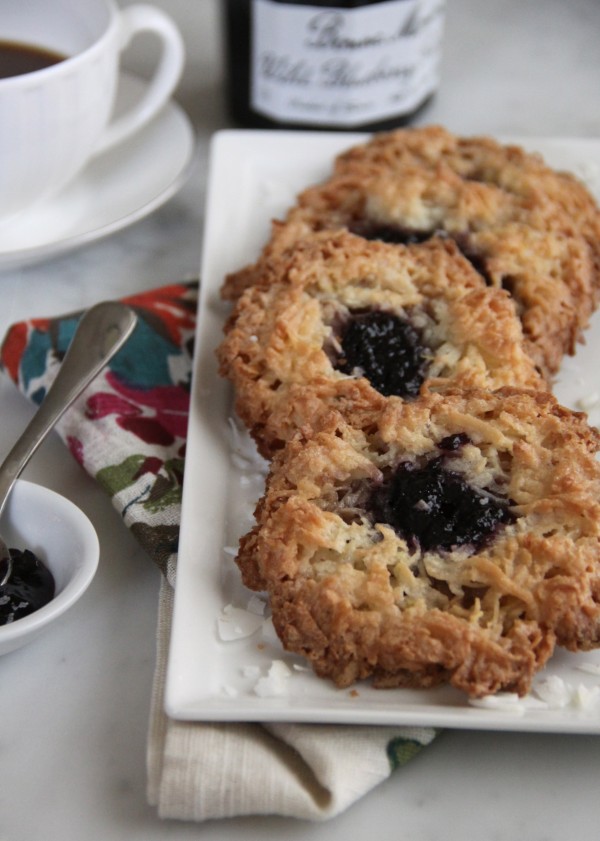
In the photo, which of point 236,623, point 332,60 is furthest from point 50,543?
point 332,60

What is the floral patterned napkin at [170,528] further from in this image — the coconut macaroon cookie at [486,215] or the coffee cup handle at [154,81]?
the coffee cup handle at [154,81]

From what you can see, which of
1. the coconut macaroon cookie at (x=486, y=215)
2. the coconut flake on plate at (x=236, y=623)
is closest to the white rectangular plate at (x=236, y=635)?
the coconut flake on plate at (x=236, y=623)

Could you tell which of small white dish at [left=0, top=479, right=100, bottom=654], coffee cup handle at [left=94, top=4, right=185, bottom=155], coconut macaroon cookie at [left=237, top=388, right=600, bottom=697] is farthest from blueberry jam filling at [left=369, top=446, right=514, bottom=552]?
coffee cup handle at [left=94, top=4, right=185, bottom=155]

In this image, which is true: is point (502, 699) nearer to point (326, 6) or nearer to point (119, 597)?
point (119, 597)

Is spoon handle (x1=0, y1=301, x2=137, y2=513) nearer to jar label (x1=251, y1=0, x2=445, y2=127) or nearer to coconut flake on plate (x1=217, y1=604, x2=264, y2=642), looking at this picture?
coconut flake on plate (x1=217, y1=604, x2=264, y2=642)

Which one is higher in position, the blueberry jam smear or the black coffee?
A: the black coffee
